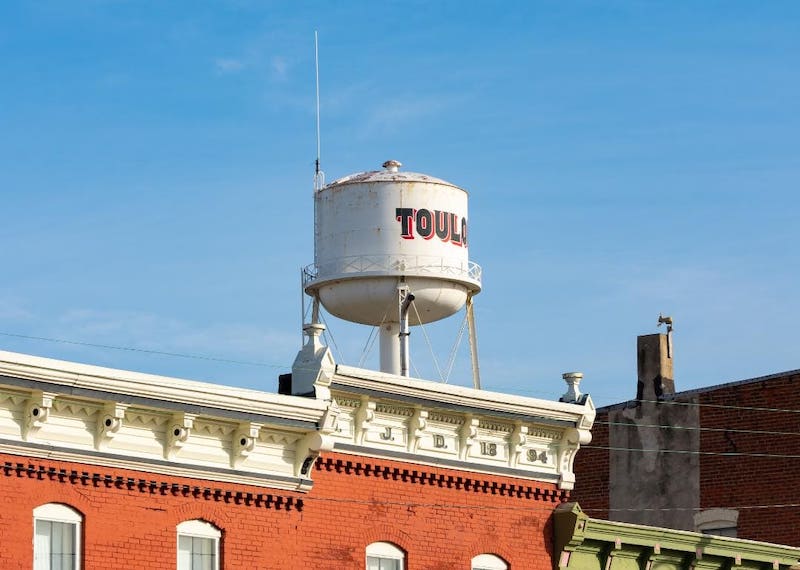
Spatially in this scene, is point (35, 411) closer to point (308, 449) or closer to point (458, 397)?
point (308, 449)

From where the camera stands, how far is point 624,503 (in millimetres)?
49156

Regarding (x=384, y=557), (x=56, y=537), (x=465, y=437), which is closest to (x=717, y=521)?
(x=465, y=437)

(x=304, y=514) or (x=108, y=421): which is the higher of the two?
(x=108, y=421)

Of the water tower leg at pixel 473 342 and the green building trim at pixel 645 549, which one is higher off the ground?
the water tower leg at pixel 473 342

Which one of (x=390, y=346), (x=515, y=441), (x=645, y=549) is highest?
(x=390, y=346)

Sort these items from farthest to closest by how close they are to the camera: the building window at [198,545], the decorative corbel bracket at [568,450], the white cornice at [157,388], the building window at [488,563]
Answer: the decorative corbel bracket at [568,450]
the building window at [488,563]
the building window at [198,545]
the white cornice at [157,388]

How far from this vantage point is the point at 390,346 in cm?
4262

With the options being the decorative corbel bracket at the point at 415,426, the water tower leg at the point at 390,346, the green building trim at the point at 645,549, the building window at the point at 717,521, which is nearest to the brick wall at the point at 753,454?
the building window at the point at 717,521

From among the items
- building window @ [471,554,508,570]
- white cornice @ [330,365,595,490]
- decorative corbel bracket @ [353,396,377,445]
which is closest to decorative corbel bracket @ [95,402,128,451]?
white cornice @ [330,365,595,490]

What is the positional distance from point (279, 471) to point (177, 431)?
230 cm

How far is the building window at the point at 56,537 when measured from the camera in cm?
2833

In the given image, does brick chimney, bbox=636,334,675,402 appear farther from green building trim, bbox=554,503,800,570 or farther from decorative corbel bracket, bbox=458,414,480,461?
decorative corbel bracket, bbox=458,414,480,461

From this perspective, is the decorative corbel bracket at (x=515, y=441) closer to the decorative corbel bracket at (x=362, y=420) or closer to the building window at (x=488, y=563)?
the building window at (x=488, y=563)

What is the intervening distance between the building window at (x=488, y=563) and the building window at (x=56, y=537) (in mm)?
8405
